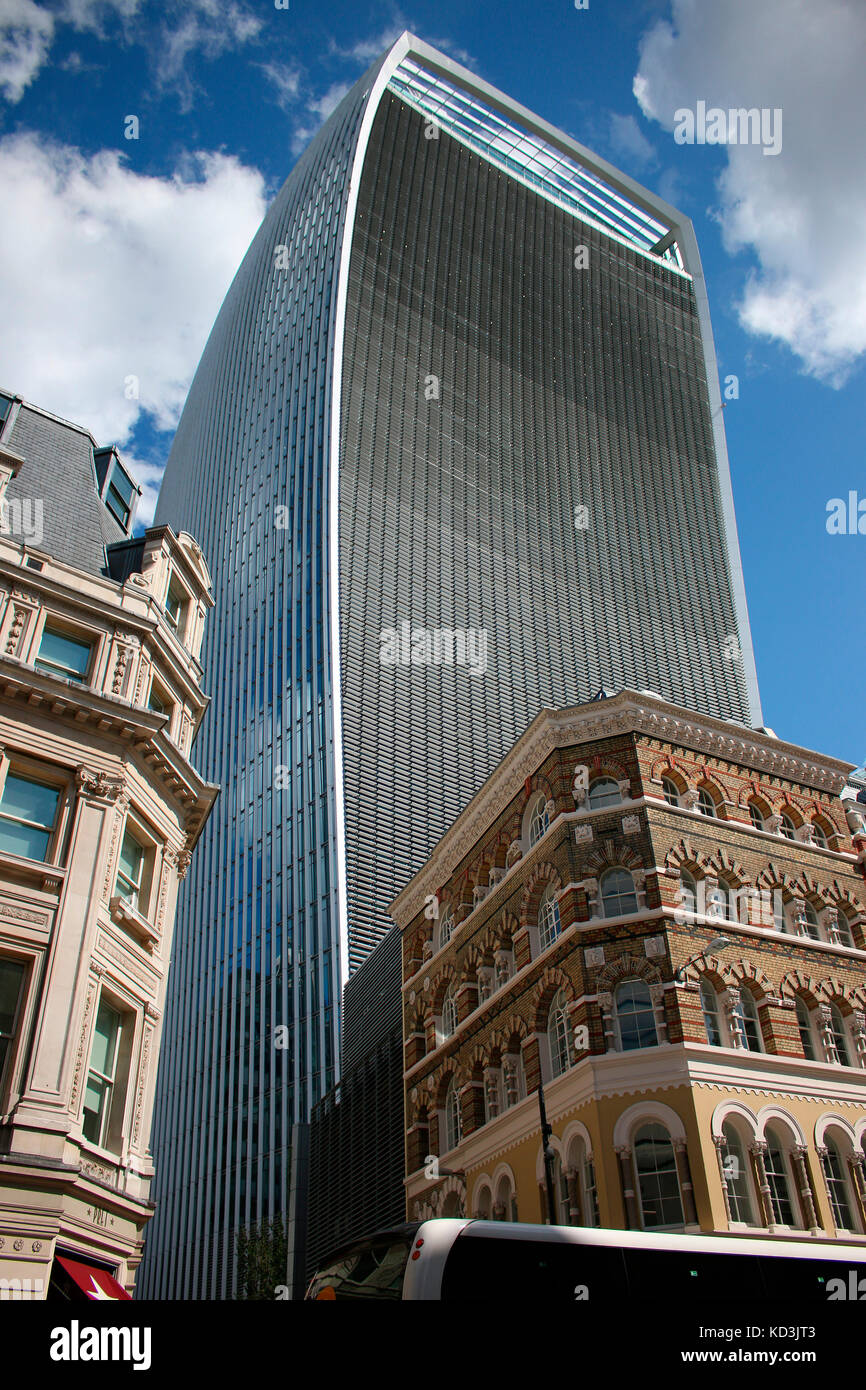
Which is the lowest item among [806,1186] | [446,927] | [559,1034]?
[806,1186]

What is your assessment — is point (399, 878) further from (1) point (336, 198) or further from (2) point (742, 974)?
(1) point (336, 198)

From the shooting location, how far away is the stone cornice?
37062 mm

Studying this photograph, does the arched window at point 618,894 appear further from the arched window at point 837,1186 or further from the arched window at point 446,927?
the arched window at point 446,927

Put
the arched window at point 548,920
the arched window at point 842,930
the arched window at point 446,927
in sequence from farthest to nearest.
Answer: the arched window at point 446,927 < the arched window at point 842,930 < the arched window at point 548,920

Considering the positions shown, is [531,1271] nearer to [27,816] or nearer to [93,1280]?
[93,1280]

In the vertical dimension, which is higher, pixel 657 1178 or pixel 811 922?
pixel 811 922

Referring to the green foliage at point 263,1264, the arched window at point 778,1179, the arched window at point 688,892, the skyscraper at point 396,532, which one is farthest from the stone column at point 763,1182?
the skyscraper at point 396,532

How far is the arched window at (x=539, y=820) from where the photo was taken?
3716 cm

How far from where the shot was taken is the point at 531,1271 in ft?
52.6

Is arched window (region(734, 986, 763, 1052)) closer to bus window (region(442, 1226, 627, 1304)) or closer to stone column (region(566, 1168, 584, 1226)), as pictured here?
stone column (region(566, 1168, 584, 1226))

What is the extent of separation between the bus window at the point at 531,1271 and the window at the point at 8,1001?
11830 mm

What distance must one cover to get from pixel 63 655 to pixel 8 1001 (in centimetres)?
957

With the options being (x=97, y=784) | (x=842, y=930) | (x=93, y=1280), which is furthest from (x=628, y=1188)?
(x=97, y=784)

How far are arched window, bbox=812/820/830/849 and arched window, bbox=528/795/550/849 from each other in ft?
35.1
